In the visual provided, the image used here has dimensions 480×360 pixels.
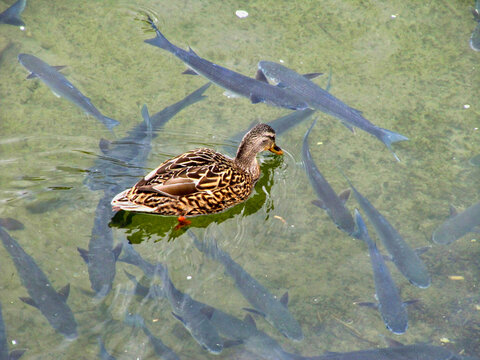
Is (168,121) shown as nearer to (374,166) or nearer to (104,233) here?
(104,233)

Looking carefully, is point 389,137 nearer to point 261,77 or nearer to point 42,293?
point 261,77

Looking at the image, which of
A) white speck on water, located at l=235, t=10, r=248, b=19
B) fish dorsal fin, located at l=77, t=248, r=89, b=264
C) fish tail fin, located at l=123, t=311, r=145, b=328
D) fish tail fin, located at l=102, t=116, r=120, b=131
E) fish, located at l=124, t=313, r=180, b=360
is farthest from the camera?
white speck on water, located at l=235, t=10, r=248, b=19

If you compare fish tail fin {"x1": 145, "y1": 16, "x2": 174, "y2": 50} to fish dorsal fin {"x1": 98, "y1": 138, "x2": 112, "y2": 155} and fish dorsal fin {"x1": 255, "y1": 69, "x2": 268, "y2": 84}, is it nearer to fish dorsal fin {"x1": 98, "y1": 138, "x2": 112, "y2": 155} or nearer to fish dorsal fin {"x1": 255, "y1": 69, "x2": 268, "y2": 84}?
fish dorsal fin {"x1": 255, "y1": 69, "x2": 268, "y2": 84}

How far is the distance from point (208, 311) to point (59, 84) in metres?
2.92

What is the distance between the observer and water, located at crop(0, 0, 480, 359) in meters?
4.49

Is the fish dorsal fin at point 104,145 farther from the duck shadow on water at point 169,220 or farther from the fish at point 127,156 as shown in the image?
the duck shadow on water at point 169,220

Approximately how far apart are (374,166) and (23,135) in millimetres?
3468

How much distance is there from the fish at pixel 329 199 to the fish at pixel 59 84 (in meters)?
1.99

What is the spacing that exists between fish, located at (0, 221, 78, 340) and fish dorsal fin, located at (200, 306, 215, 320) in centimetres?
96

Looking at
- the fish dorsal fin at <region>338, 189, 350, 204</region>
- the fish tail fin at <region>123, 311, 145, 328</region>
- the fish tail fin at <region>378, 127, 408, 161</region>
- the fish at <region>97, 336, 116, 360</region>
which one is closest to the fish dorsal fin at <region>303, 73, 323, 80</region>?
the fish tail fin at <region>378, 127, 408, 161</region>

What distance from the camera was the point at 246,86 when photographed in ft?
19.8

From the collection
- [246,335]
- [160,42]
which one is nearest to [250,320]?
[246,335]

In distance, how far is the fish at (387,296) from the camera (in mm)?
4477

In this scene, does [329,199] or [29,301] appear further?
[329,199]
